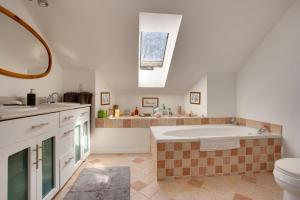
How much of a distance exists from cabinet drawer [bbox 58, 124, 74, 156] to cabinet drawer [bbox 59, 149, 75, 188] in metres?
0.07

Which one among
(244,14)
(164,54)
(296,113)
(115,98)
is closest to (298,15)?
(244,14)

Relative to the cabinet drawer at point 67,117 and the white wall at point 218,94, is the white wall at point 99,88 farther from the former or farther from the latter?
the white wall at point 218,94

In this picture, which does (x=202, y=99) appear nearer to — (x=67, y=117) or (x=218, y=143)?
(x=218, y=143)

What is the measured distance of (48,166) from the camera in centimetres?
150

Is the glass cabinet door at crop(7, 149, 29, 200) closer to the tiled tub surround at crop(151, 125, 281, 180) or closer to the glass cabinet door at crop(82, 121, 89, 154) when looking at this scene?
the glass cabinet door at crop(82, 121, 89, 154)

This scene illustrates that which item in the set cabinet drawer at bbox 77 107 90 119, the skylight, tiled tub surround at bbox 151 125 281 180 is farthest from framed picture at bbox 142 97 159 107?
tiled tub surround at bbox 151 125 281 180

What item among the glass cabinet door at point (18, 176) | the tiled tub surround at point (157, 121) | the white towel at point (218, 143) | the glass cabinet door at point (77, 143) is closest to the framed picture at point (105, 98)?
the tiled tub surround at point (157, 121)

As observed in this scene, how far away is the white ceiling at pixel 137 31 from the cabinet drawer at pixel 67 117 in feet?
3.33

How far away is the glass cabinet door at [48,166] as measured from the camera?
143 cm

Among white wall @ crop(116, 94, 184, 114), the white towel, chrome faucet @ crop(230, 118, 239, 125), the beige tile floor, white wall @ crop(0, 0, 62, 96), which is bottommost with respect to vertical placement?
the beige tile floor

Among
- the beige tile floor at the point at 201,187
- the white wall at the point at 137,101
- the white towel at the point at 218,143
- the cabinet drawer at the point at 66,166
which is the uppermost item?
the white wall at the point at 137,101

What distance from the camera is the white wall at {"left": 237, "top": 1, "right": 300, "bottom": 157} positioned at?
194 cm

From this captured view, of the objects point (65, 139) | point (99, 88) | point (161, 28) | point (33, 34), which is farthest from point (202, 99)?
point (33, 34)

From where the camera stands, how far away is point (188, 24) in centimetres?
204
